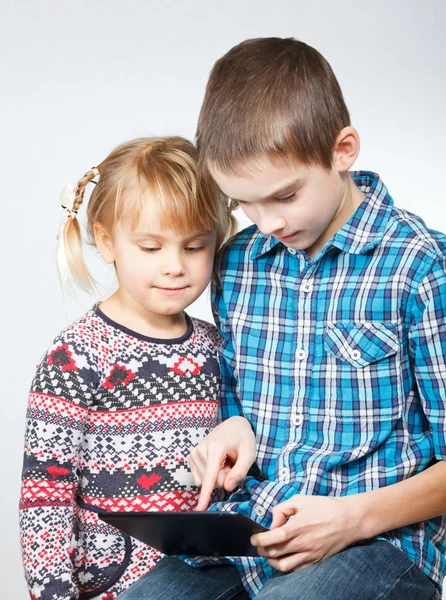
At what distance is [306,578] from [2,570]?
132 centimetres

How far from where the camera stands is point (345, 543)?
1.41 m

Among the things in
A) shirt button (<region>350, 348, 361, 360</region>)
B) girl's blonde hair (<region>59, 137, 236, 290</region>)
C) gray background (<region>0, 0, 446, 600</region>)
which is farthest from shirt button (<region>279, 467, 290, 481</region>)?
gray background (<region>0, 0, 446, 600</region>)

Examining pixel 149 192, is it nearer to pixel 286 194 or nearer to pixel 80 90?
pixel 286 194

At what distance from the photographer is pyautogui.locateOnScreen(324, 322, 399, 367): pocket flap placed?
1.50 metres

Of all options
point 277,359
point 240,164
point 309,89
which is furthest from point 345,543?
point 309,89

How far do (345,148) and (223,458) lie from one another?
519 millimetres

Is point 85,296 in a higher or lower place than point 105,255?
lower

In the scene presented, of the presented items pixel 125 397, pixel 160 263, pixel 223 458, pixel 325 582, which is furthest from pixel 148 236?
pixel 325 582

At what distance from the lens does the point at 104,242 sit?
1.69 metres

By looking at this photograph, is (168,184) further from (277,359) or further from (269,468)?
(269,468)

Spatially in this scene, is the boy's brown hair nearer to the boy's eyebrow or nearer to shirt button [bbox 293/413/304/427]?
the boy's eyebrow

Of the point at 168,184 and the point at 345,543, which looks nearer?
the point at 345,543

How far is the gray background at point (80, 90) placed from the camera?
254cm

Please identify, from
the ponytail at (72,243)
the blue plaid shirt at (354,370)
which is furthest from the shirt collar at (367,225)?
the ponytail at (72,243)
